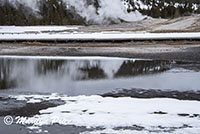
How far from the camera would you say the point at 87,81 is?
1298 centimetres

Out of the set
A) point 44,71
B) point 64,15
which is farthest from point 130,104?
point 64,15

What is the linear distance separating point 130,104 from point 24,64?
1028 centimetres

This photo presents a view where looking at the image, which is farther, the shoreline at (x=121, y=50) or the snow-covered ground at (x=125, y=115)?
the shoreline at (x=121, y=50)

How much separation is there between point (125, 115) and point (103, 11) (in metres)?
42.7

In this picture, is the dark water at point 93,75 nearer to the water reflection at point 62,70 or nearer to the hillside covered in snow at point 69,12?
the water reflection at point 62,70

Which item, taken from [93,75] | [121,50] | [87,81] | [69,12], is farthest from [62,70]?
[69,12]

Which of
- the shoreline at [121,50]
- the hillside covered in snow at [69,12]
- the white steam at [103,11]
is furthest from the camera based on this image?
the hillside covered in snow at [69,12]

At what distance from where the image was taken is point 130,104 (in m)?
9.16

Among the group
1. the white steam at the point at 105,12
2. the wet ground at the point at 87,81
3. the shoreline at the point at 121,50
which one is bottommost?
the wet ground at the point at 87,81

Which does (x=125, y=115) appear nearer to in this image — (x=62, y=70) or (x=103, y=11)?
(x=62, y=70)

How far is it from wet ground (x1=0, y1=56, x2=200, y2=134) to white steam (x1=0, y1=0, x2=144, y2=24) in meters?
30.1

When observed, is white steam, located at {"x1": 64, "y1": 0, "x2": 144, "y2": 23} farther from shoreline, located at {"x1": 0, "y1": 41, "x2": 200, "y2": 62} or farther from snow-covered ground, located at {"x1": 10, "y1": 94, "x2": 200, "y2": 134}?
snow-covered ground, located at {"x1": 10, "y1": 94, "x2": 200, "y2": 134}

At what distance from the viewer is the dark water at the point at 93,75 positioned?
38.5 ft

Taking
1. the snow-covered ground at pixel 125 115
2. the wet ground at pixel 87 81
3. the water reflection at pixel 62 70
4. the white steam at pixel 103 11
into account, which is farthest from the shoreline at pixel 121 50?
the white steam at pixel 103 11
